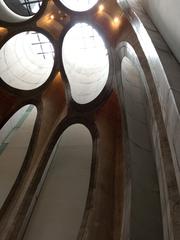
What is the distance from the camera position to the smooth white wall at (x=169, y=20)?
3.42m

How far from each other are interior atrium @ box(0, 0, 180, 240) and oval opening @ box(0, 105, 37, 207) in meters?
0.03

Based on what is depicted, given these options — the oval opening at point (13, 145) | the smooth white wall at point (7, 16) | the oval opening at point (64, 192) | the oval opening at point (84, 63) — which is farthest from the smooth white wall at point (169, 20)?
the smooth white wall at point (7, 16)

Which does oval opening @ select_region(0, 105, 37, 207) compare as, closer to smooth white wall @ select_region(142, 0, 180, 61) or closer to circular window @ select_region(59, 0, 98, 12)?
circular window @ select_region(59, 0, 98, 12)

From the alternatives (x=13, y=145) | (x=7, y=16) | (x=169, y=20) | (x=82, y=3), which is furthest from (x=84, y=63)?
(x=169, y=20)

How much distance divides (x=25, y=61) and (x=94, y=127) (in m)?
5.64

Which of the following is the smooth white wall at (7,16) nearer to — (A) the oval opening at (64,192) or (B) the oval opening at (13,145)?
(B) the oval opening at (13,145)

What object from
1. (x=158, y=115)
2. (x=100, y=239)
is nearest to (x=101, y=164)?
(x=100, y=239)

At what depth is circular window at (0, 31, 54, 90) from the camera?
1046 centimetres

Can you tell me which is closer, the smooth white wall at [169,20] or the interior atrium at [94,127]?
the smooth white wall at [169,20]

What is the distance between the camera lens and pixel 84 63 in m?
12.3

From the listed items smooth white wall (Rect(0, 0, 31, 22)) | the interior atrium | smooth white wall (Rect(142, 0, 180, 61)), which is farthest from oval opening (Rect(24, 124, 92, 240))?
smooth white wall (Rect(0, 0, 31, 22))

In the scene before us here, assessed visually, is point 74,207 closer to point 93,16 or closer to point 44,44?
point 93,16

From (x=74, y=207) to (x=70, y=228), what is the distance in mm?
550

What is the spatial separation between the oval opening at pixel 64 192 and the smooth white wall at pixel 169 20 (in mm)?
3747
